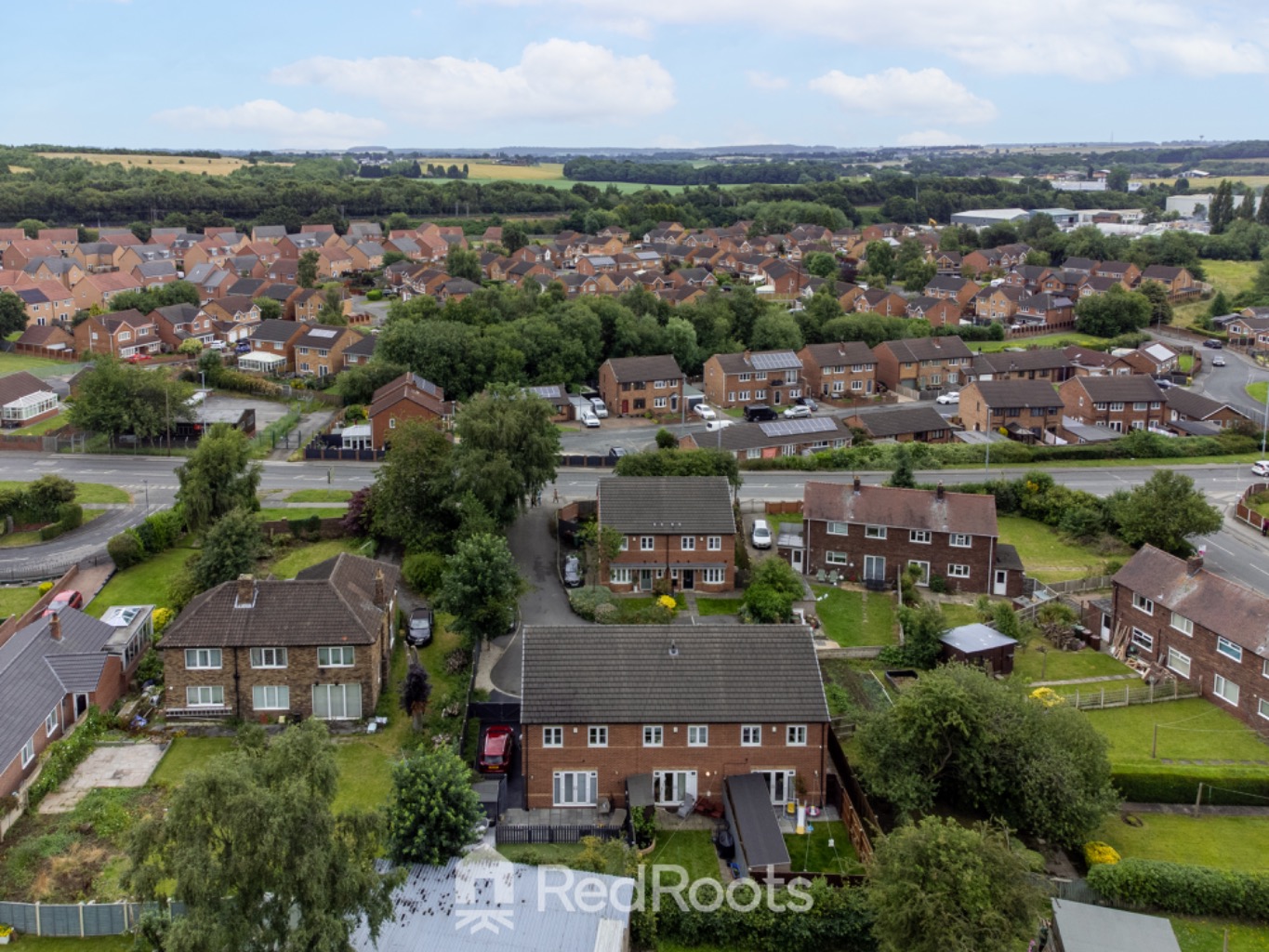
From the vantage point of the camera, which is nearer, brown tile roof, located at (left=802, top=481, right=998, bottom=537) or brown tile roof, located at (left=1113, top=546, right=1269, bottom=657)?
brown tile roof, located at (left=1113, top=546, right=1269, bottom=657)

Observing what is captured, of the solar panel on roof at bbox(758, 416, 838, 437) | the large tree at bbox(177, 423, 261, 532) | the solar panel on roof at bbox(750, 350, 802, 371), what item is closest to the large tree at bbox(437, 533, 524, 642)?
the large tree at bbox(177, 423, 261, 532)

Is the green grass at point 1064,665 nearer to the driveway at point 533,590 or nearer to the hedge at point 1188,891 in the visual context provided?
the hedge at point 1188,891

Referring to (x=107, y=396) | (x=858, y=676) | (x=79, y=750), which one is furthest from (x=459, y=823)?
(x=107, y=396)

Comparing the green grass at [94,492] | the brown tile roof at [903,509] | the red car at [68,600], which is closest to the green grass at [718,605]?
the brown tile roof at [903,509]

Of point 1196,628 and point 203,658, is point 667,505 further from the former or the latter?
point 1196,628

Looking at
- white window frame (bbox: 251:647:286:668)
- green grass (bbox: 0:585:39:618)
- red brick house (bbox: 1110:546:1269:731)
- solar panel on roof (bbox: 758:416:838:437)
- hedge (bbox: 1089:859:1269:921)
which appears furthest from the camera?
solar panel on roof (bbox: 758:416:838:437)

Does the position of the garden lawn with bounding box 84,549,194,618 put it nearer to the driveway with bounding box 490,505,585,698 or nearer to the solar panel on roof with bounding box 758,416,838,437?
the driveway with bounding box 490,505,585,698

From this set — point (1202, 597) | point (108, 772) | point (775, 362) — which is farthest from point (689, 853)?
point (775, 362)

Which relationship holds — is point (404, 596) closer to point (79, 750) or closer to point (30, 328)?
point (79, 750)
